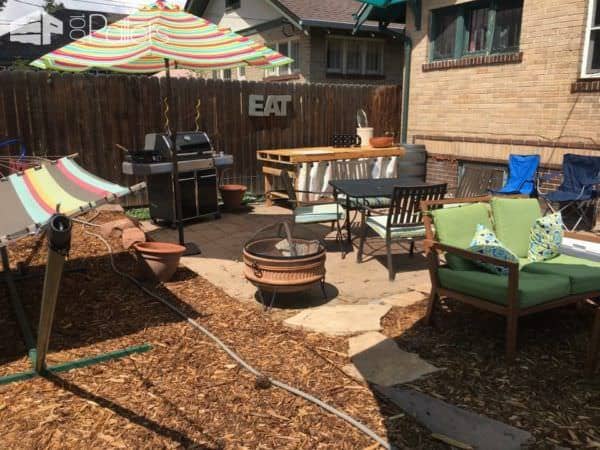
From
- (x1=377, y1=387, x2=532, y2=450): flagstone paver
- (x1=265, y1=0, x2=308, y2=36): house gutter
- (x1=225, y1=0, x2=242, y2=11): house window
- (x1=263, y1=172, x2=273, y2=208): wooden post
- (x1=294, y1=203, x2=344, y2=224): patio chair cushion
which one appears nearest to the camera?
(x1=377, y1=387, x2=532, y2=450): flagstone paver

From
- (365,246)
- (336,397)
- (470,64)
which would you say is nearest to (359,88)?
(470,64)

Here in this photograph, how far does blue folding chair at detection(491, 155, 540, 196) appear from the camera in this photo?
8336 millimetres

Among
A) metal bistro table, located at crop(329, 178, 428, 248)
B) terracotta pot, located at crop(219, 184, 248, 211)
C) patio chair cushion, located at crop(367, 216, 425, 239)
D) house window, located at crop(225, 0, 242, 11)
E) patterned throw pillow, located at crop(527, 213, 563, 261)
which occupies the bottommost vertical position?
terracotta pot, located at crop(219, 184, 248, 211)

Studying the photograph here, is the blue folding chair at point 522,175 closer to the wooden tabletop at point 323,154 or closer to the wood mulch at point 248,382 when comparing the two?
the wooden tabletop at point 323,154

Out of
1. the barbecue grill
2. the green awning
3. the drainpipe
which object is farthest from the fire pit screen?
the green awning

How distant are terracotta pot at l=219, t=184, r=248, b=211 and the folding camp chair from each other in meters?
4.90

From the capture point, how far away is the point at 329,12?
14.3 meters

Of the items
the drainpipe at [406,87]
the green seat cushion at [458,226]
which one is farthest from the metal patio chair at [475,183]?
the drainpipe at [406,87]

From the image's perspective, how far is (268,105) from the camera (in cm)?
1002

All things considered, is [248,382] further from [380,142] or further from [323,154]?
[380,142]

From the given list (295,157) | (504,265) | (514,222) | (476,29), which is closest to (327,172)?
(295,157)

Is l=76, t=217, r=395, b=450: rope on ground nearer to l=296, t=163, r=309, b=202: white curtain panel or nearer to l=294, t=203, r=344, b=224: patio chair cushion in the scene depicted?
l=294, t=203, r=344, b=224: patio chair cushion

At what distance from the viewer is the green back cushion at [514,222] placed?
4574 millimetres

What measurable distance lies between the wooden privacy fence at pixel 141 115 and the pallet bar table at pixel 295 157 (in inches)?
20.8
